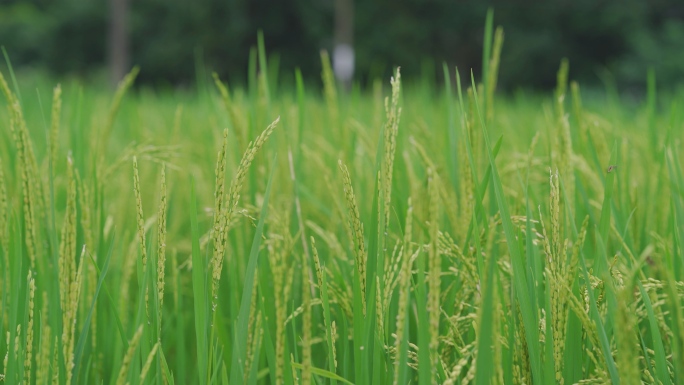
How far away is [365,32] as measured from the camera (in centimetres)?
1873

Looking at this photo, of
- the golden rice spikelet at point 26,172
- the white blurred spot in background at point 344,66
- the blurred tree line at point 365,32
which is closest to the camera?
the golden rice spikelet at point 26,172

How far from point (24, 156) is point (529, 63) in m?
17.7

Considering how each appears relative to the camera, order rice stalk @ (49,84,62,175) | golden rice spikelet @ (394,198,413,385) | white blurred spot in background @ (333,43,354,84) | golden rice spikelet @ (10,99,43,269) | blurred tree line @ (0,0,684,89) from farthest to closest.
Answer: blurred tree line @ (0,0,684,89) < white blurred spot in background @ (333,43,354,84) < rice stalk @ (49,84,62,175) < golden rice spikelet @ (10,99,43,269) < golden rice spikelet @ (394,198,413,385)

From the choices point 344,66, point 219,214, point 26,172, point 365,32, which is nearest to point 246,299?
point 219,214

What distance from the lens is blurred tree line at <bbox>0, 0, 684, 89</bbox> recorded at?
17328mm

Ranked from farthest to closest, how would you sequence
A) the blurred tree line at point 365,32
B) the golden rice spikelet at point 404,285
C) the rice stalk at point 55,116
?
the blurred tree line at point 365,32 < the rice stalk at point 55,116 < the golden rice spikelet at point 404,285


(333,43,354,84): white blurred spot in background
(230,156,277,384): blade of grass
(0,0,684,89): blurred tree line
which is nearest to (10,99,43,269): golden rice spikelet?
(230,156,277,384): blade of grass

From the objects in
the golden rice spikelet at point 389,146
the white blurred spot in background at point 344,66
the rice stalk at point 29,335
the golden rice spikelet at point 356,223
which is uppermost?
the white blurred spot in background at point 344,66

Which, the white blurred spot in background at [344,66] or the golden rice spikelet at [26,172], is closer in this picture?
the golden rice spikelet at [26,172]

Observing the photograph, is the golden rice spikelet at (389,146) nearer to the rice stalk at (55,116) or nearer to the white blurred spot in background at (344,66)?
the rice stalk at (55,116)

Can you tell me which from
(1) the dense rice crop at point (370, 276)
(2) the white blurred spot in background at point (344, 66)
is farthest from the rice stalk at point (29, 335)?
(2) the white blurred spot in background at point (344, 66)

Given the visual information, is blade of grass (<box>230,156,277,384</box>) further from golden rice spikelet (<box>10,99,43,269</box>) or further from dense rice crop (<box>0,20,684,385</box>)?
golden rice spikelet (<box>10,99,43,269</box>)

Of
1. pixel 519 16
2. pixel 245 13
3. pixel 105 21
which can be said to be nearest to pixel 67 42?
pixel 105 21

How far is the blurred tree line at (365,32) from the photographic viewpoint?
56.9ft
